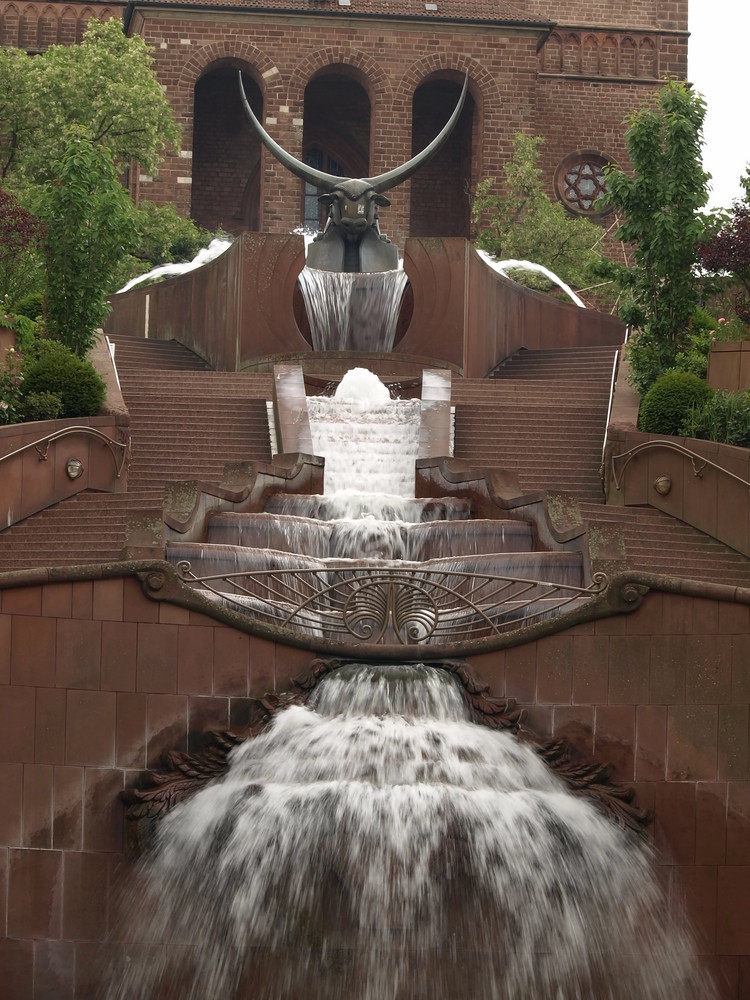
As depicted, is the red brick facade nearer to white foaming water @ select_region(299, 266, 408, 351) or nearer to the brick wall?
the brick wall

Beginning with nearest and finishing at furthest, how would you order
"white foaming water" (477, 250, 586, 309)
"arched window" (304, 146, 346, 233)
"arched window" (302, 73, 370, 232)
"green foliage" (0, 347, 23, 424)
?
1. "green foliage" (0, 347, 23, 424)
2. "white foaming water" (477, 250, 586, 309)
3. "arched window" (304, 146, 346, 233)
4. "arched window" (302, 73, 370, 232)

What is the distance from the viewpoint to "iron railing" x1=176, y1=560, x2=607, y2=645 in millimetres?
11922

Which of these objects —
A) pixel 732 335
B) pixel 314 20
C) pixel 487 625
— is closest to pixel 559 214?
pixel 314 20

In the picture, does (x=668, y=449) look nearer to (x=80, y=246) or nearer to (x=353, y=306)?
(x=80, y=246)

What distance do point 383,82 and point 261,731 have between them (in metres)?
32.8

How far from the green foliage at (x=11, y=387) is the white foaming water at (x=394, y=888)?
7.16 m

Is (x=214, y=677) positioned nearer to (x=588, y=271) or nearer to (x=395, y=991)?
(x=395, y=991)

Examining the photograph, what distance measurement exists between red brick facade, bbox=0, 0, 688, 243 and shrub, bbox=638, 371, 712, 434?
23.0 metres

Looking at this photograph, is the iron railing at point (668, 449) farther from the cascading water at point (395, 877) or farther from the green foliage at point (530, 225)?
the green foliage at point (530, 225)

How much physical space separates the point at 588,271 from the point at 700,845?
12.9m

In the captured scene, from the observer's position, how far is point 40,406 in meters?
17.3

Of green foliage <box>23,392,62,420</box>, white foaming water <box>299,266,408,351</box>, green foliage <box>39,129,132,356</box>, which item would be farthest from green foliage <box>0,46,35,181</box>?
green foliage <box>23,392,62,420</box>

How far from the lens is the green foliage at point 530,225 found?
37125 millimetres

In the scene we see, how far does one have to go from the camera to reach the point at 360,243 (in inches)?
987
